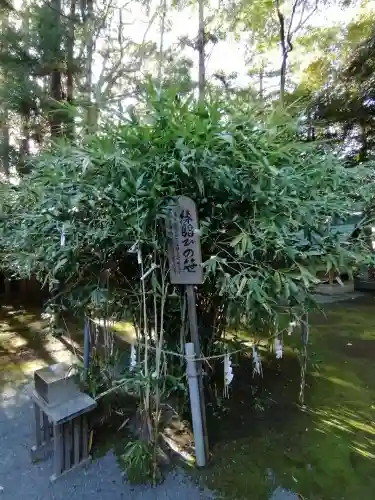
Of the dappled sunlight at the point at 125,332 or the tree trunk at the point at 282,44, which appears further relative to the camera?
the tree trunk at the point at 282,44

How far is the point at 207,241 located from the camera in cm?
215

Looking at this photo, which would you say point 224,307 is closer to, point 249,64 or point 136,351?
point 136,351

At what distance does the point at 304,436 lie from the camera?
2.54m

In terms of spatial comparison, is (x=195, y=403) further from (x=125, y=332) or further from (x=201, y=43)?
(x=201, y=43)

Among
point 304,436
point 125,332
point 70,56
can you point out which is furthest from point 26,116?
point 304,436

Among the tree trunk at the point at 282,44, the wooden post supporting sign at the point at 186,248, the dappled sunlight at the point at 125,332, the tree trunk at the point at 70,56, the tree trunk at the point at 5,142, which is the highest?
the tree trunk at the point at 282,44

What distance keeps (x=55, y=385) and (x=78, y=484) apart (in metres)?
0.64

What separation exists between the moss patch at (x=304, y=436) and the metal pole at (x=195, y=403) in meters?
0.11

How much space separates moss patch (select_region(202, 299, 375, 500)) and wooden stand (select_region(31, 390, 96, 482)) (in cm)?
83

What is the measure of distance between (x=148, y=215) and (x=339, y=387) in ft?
8.96

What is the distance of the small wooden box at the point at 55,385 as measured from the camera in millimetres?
2059

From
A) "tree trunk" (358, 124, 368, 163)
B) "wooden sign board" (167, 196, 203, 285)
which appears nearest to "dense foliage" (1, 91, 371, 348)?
"wooden sign board" (167, 196, 203, 285)

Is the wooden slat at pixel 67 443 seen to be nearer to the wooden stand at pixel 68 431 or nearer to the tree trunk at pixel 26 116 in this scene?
the wooden stand at pixel 68 431

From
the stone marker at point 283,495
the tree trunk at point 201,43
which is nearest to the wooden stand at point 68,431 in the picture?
the stone marker at point 283,495
